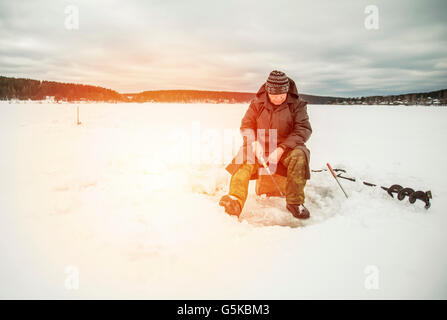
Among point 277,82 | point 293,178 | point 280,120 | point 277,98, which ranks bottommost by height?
point 293,178

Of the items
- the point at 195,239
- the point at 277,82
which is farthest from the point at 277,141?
the point at 195,239

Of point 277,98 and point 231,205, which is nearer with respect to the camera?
point 231,205

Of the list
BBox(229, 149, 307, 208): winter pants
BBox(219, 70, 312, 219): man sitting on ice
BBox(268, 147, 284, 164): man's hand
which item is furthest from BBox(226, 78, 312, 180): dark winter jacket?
BBox(229, 149, 307, 208): winter pants

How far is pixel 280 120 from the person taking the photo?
4.09m

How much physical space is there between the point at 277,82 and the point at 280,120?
1.94ft

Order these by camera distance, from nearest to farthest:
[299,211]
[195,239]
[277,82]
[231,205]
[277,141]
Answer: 1. [195,239]
2. [231,205]
3. [299,211]
4. [277,82]
5. [277,141]

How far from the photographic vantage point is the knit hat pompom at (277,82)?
3.84 meters

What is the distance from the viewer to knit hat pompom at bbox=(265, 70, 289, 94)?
384cm

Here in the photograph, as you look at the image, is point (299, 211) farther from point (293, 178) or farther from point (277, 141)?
point (277, 141)

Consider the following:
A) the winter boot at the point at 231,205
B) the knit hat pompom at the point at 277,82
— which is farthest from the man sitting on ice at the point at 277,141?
the winter boot at the point at 231,205

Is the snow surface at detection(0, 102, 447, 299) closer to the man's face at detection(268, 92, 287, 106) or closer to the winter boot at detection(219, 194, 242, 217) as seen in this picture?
the winter boot at detection(219, 194, 242, 217)
